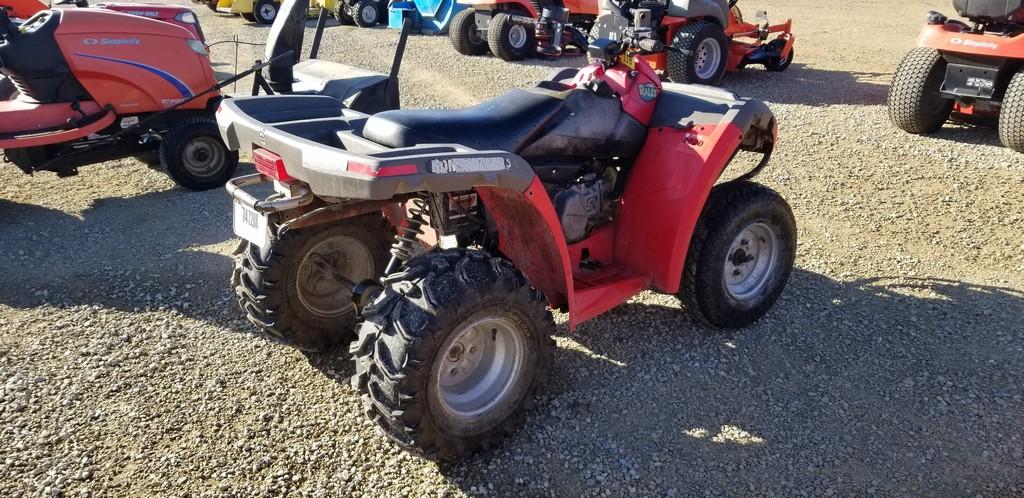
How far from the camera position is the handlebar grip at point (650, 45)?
367 cm

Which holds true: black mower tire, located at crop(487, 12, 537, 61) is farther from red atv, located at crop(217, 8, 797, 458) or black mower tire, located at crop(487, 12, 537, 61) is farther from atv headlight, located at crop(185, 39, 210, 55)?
red atv, located at crop(217, 8, 797, 458)

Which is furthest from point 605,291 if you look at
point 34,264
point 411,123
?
point 34,264

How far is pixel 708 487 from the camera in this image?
3.06 meters

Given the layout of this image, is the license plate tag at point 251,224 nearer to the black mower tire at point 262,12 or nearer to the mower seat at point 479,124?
the mower seat at point 479,124

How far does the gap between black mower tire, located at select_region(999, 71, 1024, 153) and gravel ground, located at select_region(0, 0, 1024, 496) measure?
4.11 feet

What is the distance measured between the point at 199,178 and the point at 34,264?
178 cm

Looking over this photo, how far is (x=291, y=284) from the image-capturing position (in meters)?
3.63

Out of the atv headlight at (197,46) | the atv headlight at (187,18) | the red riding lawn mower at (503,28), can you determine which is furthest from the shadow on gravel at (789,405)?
the red riding lawn mower at (503,28)

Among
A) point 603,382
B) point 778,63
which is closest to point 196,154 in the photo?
point 603,382

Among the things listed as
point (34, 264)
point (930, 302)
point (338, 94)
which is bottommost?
point (34, 264)

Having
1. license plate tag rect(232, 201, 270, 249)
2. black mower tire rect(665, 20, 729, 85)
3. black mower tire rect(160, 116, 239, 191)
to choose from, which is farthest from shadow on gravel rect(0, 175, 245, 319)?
black mower tire rect(665, 20, 729, 85)

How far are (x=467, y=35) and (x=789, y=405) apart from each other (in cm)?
1124

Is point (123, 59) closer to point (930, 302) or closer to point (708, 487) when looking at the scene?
point (708, 487)

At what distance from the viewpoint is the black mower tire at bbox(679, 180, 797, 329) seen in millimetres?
3988
